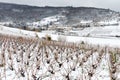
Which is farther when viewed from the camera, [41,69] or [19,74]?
[41,69]

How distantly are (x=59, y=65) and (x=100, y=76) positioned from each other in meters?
3.41

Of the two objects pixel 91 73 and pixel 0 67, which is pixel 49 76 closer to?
pixel 91 73

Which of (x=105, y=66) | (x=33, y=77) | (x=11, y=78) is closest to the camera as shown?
(x=33, y=77)

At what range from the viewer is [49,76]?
42.7ft

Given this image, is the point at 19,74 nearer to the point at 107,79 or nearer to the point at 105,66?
the point at 107,79

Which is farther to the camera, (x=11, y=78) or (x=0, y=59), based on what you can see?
(x=0, y=59)

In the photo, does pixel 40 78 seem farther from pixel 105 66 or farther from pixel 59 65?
pixel 105 66

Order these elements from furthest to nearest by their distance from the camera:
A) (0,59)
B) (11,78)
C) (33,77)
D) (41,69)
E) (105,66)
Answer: (0,59), (105,66), (41,69), (11,78), (33,77)

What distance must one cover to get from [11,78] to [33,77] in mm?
1383

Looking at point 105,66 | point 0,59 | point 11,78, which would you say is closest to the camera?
point 11,78

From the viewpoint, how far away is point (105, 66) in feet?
54.1

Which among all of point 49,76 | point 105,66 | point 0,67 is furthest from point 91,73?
point 0,67

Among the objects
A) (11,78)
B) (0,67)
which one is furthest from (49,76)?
(0,67)

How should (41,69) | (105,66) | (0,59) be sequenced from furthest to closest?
(0,59) < (105,66) < (41,69)
